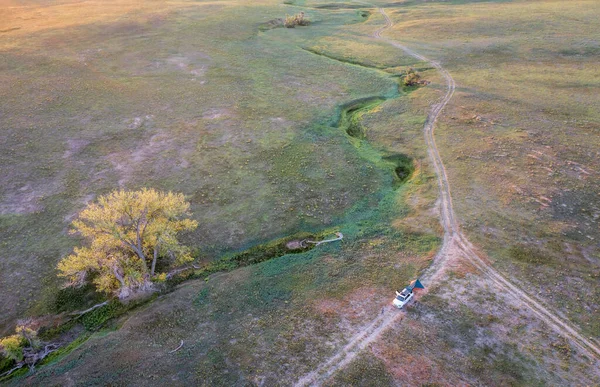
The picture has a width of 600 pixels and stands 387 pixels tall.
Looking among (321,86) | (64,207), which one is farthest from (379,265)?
(321,86)

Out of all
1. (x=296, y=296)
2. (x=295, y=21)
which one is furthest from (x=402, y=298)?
(x=295, y=21)

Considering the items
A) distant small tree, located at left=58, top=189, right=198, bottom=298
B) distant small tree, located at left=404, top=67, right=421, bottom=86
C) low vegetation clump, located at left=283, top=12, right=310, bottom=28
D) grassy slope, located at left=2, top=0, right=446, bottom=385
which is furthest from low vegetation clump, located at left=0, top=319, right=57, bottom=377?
low vegetation clump, located at left=283, top=12, right=310, bottom=28

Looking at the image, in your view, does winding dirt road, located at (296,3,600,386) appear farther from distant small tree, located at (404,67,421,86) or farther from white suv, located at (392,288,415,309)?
distant small tree, located at (404,67,421,86)

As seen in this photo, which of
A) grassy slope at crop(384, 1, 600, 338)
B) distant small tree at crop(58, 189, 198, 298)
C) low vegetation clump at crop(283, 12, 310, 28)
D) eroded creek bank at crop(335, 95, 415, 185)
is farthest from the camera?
low vegetation clump at crop(283, 12, 310, 28)

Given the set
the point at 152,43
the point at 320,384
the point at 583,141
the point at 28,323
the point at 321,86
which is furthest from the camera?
the point at 152,43

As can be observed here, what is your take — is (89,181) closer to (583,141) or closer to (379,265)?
(379,265)

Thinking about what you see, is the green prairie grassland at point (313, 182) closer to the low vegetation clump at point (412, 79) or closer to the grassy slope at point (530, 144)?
the grassy slope at point (530, 144)

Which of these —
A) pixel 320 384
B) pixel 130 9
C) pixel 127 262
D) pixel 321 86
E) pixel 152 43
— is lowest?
pixel 320 384
